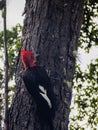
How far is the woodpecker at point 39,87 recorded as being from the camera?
301 cm

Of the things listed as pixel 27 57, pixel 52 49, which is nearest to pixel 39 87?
pixel 27 57

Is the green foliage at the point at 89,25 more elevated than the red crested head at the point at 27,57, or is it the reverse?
the green foliage at the point at 89,25

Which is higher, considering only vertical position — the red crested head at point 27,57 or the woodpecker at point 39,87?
the red crested head at point 27,57

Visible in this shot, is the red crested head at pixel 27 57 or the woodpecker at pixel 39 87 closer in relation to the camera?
the woodpecker at pixel 39 87

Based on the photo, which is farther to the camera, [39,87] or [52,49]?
[52,49]

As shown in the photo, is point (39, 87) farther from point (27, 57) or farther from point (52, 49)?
point (52, 49)

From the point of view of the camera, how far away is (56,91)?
318cm

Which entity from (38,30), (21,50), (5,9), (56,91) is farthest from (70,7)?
(5,9)

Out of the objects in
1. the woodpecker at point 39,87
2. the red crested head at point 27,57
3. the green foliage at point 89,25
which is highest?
the green foliage at point 89,25

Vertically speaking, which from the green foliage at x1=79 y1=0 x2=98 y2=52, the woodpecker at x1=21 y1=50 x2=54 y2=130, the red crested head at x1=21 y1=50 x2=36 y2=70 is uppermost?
the green foliage at x1=79 y1=0 x2=98 y2=52

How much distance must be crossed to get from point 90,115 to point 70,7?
14.9ft

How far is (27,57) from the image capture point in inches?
125

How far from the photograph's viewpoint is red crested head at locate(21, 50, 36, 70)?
3217 millimetres

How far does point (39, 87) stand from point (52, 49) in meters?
0.42
